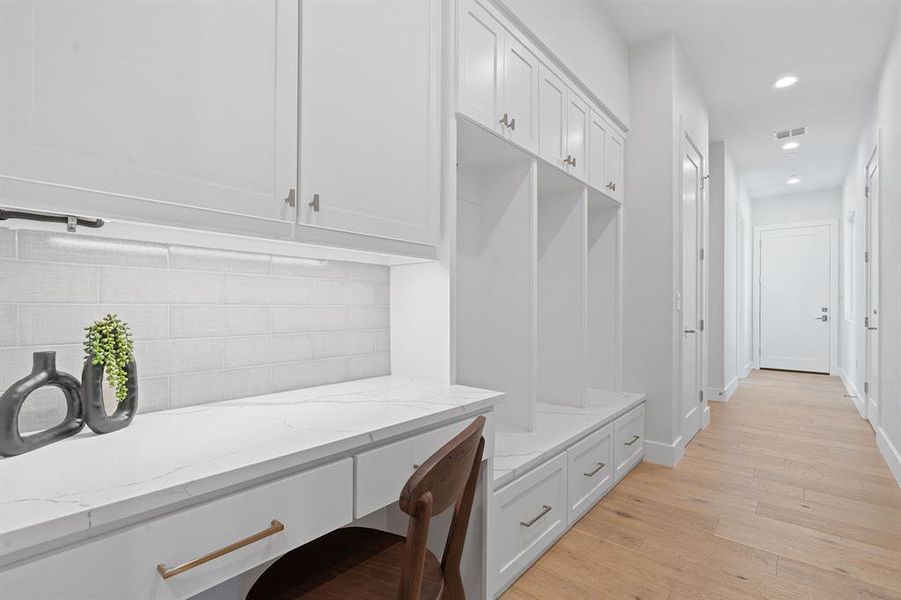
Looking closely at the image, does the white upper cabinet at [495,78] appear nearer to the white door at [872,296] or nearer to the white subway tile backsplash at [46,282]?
the white subway tile backsplash at [46,282]

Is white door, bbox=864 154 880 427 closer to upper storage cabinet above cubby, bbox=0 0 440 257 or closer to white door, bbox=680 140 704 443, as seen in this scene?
white door, bbox=680 140 704 443

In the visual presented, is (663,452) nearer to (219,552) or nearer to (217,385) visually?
(217,385)

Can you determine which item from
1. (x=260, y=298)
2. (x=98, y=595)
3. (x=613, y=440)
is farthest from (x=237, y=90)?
(x=613, y=440)

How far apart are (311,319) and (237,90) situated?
797 mm

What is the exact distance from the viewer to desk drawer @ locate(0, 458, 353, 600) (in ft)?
2.16

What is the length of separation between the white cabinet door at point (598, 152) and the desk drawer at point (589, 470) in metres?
1.53

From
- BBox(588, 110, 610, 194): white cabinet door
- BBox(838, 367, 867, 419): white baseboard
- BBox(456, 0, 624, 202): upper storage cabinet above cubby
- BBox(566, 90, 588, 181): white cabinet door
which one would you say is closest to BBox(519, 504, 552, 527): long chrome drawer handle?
BBox(456, 0, 624, 202): upper storage cabinet above cubby

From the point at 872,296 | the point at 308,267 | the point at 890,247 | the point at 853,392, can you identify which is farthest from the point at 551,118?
the point at 853,392

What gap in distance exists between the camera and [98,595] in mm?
694

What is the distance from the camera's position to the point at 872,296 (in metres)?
4.09

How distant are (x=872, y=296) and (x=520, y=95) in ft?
13.3

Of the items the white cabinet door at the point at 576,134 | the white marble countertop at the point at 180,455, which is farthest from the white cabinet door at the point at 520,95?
the white marble countertop at the point at 180,455

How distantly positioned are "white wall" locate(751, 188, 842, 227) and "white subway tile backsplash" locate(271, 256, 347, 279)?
27.6 feet

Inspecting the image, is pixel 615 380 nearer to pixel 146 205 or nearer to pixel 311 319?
pixel 311 319
